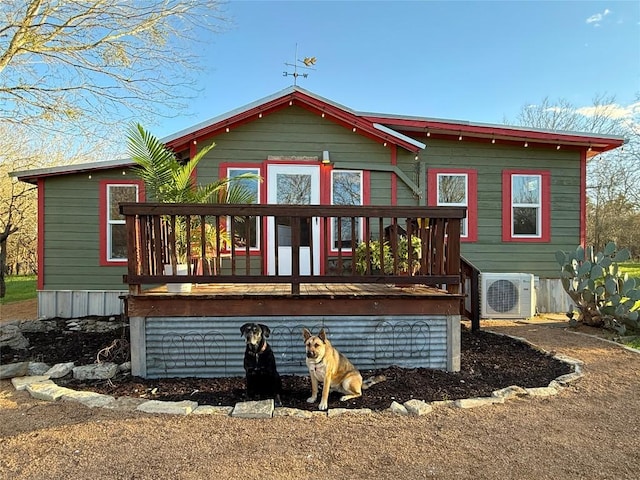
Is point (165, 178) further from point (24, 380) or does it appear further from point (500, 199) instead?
point (500, 199)

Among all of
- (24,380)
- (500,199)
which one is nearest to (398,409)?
(24,380)

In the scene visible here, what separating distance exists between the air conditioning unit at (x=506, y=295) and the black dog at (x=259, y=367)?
475 cm

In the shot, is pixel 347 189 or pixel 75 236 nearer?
pixel 347 189

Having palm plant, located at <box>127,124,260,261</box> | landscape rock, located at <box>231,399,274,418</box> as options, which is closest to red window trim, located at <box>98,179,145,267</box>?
palm plant, located at <box>127,124,260,261</box>

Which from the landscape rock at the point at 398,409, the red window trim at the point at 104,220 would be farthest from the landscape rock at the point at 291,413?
the red window trim at the point at 104,220

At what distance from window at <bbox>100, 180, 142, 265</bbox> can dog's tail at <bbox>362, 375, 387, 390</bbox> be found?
18.9 ft

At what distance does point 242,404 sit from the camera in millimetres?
3057

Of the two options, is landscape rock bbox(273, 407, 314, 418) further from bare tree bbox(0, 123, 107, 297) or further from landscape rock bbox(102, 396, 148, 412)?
bare tree bbox(0, 123, 107, 297)

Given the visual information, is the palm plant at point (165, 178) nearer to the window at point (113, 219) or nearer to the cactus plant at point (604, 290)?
the window at point (113, 219)

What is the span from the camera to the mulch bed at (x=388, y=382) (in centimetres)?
336

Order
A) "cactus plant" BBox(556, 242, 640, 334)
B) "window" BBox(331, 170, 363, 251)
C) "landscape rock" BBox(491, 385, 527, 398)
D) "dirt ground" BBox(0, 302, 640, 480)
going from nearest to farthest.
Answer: "dirt ground" BBox(0, 302, 640, 480), "landscape rock" BBox(491, 385, 527, 398), "cactus plant" BBox(556, 242, 640, 334), "window" BBox(331, 170, 363, 251)

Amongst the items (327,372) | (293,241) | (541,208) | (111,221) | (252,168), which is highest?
(252,168)

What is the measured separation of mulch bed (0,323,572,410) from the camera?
3.36 m

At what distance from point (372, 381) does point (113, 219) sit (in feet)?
20.4
